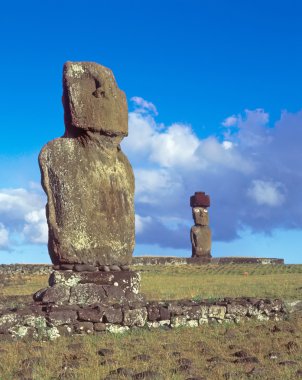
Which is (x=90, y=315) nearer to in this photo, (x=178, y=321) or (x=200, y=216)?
(x=178, y=321)

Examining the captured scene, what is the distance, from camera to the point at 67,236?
1112 centimetres

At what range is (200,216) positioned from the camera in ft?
128

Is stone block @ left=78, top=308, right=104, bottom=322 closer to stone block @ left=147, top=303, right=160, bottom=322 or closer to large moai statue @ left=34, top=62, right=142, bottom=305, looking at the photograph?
stone block @ left=147, top=303, right=160, bottom=322

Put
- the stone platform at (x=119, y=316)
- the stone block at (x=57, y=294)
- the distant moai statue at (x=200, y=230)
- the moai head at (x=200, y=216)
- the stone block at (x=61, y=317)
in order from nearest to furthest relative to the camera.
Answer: the stone platform at (x=119, y=316), the stone block at (x=61, y=317), the stone block at (x=57, y=294), the distant moai statue at (x=200, y=230), the moai head at (x=200, y=216)

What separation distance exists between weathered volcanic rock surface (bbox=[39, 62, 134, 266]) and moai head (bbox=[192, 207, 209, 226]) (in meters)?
26.8

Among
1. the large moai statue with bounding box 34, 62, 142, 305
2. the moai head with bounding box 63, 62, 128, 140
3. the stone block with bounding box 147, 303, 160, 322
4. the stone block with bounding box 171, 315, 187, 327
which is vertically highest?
the moai head with bounding box 63, 62, 128, 140

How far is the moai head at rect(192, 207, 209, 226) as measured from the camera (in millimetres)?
38884

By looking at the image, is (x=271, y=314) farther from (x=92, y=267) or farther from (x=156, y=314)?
(x=92, y=267)

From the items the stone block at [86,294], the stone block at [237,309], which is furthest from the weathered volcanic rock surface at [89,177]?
the stone block at [237,309]

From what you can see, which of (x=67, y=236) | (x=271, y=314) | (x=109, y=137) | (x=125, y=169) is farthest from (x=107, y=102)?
(x=271, y=314)

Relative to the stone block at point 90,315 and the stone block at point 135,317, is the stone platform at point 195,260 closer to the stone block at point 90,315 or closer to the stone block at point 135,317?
the stone block at point 135,317

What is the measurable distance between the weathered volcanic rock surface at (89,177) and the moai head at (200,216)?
2678 cm

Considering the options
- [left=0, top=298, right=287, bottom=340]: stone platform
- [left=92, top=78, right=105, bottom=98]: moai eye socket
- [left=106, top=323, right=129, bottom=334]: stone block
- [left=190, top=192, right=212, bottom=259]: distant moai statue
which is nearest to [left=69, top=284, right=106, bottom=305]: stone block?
[left=0, top=298, right=287, bottom=340]: stone platform

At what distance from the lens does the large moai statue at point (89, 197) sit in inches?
437
